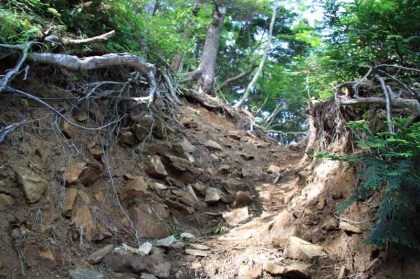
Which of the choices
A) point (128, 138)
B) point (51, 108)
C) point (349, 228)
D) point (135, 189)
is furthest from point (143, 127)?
point (349, 228)

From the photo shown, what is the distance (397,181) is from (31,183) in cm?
343

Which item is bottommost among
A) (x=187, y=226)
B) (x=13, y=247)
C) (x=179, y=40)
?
(x=187, y=226)

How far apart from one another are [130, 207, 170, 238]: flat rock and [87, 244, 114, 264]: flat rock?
1.89 feet

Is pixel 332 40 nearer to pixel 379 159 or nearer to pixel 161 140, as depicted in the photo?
pixel 379 159

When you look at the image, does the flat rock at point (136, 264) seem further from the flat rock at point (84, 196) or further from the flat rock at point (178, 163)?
the flat rock at point (178, 163)

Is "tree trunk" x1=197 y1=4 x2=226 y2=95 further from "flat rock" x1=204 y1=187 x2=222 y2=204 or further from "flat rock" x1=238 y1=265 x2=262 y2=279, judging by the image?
"flat rock" x1=238 y1=265 x2=262 y2=279

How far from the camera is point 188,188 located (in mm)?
5535

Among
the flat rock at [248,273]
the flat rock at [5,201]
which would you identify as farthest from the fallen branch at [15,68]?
the flat rock at [248,273]

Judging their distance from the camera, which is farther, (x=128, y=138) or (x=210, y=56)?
(x=210, y=56)

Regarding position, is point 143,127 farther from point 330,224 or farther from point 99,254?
point 330,224

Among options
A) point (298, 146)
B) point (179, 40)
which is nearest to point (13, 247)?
point (179, 40)

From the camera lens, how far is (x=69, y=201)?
385 centimetres

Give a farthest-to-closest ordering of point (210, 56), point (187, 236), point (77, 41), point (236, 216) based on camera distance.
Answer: point (210, 56) → point (236, 216) → point (187, 236) → point (77, 41)

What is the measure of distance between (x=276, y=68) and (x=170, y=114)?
8759 millimetres
